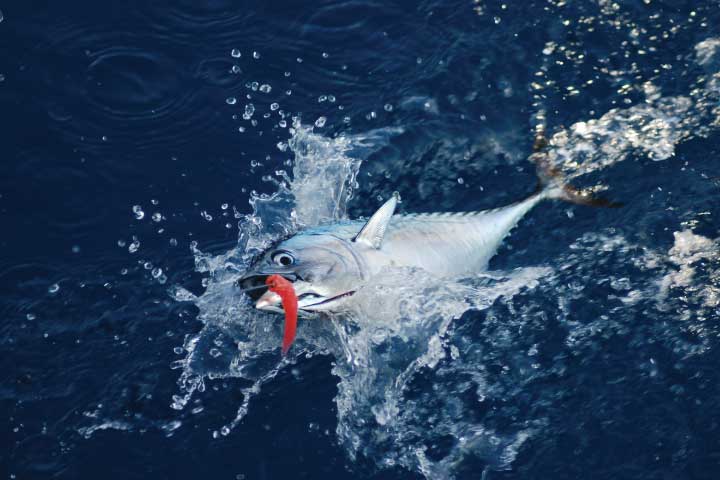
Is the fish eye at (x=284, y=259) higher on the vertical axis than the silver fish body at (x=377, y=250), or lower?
higher

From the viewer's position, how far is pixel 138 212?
596 cm

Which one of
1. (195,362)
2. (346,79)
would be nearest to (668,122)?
(346,79)

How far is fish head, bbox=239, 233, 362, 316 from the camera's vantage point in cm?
451

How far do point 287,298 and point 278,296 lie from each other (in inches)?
4.0

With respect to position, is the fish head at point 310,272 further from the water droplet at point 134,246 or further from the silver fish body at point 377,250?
the water droplet at point 134,246

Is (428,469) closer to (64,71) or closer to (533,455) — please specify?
(533,455)

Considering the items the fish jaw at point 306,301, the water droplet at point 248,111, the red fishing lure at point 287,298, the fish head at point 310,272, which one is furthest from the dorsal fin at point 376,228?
the water droplet at point 248,111

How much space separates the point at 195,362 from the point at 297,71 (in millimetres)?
2734

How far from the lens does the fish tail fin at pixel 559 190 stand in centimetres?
575

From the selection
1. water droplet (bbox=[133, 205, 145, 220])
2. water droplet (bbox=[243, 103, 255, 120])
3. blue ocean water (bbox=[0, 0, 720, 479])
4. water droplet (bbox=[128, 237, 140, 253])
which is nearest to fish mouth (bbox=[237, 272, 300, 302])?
blue ocean water (bbox=[0, 0, 720, 479])

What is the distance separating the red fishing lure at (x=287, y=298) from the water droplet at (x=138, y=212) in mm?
1882

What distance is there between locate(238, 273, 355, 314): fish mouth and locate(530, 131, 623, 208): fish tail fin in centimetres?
A: 187

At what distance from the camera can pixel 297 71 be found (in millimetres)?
6812

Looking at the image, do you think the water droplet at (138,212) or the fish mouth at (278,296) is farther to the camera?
the water droplet at (138,212)
